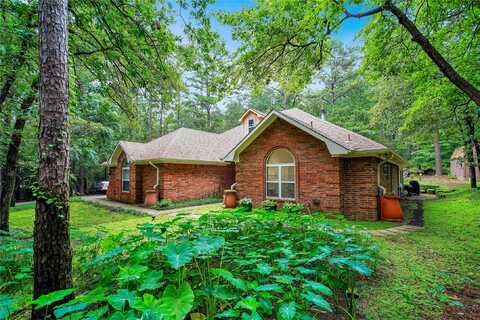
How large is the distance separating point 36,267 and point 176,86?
495 cm

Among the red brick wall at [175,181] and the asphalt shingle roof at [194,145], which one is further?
the red brick wall at [175,181]

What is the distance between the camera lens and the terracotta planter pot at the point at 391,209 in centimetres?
762

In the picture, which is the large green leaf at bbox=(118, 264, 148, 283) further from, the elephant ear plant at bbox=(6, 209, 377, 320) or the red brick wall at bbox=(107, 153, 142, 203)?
the red brick wall at bbox=(107, 153, 142, 203)

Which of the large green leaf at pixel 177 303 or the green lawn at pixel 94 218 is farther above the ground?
the large green leaf at pixel 177 303

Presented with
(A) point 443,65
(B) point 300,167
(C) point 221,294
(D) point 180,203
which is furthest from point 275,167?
(C) point 221,294

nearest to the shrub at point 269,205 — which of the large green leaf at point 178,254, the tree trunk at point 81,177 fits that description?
the large green leaf at point 178,254

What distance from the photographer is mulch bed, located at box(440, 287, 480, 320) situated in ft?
7.92

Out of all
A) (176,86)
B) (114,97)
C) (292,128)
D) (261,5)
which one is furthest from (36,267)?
(292,128)

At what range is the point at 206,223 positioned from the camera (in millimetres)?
3854

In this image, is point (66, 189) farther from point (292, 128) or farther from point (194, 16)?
point (292, 128)

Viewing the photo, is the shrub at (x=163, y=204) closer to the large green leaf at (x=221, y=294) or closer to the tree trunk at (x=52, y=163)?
the tree trunk at (x=52, y=163)

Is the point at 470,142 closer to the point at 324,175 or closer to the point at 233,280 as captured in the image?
the point at 324,175

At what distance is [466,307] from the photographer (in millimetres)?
2590

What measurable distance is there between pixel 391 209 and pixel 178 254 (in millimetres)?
8270
